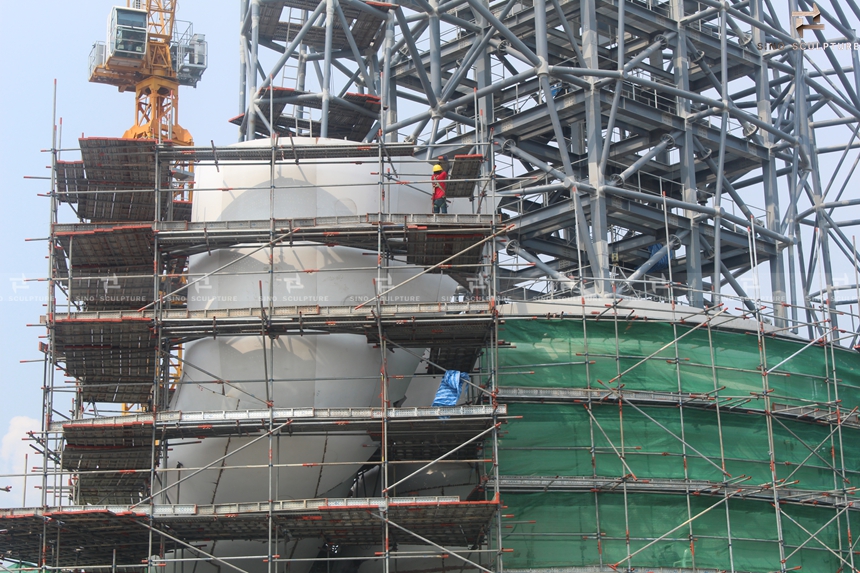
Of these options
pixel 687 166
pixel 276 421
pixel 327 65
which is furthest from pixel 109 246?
pixel 687 166

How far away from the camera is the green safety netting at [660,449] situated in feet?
98.8

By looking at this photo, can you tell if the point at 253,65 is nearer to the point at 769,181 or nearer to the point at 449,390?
the point at 449,390

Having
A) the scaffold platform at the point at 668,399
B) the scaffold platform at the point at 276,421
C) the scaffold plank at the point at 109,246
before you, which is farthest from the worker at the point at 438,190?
the scaffold plank at the point at 109,246

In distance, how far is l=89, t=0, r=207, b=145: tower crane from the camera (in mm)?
59594

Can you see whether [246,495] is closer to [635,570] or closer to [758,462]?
[635,570]

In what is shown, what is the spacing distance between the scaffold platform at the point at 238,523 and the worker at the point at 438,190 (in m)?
7.47

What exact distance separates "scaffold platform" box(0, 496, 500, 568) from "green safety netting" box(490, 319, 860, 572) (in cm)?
265

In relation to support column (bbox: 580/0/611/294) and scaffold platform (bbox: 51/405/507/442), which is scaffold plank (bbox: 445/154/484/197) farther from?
scaffold platform (bbox: 51/405/507/442)

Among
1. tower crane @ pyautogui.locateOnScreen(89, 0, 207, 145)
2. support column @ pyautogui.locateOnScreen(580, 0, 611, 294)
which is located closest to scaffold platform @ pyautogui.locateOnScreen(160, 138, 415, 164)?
support column @ pyautogui.locateOnScreen(580, 0, 611, 294)

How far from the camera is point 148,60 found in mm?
61375

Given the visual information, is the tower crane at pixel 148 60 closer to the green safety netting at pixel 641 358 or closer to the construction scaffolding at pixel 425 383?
the construction scaffolding at pixel 425 383

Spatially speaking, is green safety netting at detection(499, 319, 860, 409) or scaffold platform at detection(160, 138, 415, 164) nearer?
scaffold platform at detection(160, 138, 415, 164)

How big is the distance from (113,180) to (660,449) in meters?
15.2

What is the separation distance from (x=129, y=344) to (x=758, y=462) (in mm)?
15786
